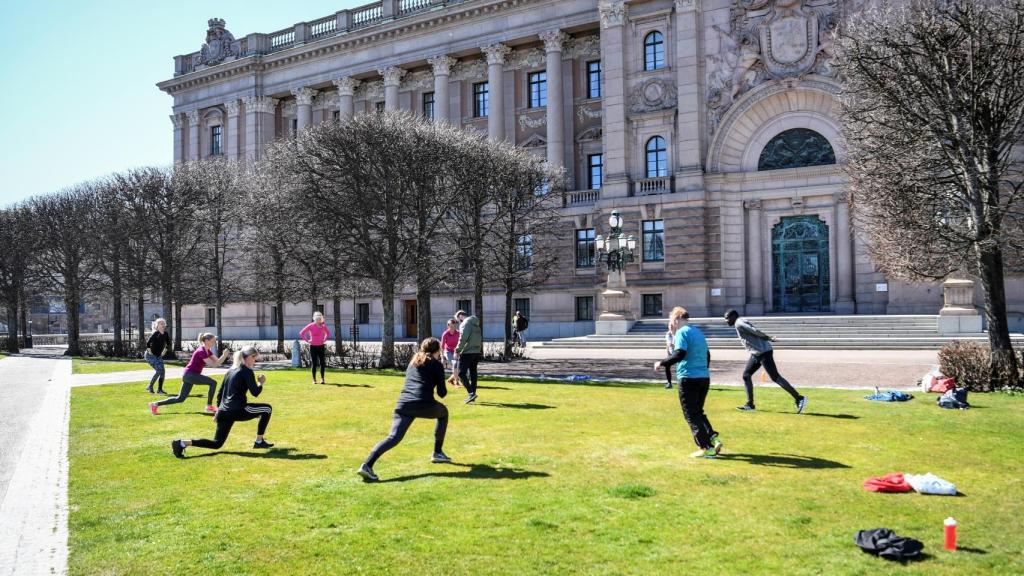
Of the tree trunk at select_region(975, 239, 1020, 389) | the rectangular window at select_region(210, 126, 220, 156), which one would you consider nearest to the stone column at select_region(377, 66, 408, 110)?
the rectangular window at select_region(210, 126, 220, 156)

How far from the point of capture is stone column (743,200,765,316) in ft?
143

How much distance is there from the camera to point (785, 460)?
10.2 metres

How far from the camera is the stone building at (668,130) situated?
41.8 meters

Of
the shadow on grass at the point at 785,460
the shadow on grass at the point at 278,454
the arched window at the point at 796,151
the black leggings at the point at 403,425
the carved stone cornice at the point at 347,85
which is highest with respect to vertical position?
the carved stone cornice at the point at 347,85

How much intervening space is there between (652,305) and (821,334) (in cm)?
1127

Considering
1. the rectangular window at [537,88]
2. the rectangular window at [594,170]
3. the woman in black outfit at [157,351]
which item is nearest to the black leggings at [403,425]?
the woman in black outfit at [157,351]

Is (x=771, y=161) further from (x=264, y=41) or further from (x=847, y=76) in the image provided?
(x=264, y=41)

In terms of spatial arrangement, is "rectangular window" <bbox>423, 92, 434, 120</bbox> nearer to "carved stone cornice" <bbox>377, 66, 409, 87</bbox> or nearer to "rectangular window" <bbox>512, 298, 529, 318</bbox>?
"carved stone cornice" <bbox>377, 66, 409, 87</bbox>

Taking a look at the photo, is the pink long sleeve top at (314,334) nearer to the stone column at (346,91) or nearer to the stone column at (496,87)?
the stone column at (496,87)

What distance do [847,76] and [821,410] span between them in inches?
402

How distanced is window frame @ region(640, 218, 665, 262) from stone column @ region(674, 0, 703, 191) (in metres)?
2.36

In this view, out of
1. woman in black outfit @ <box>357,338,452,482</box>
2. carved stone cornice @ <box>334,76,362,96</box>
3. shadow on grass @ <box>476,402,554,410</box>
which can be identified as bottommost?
shadow on grass @ <box>476,402,554,410</box>

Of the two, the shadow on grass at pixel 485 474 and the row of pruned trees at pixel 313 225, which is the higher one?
the row of pruned trees at pixel 313 225

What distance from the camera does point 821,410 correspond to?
15.0m
